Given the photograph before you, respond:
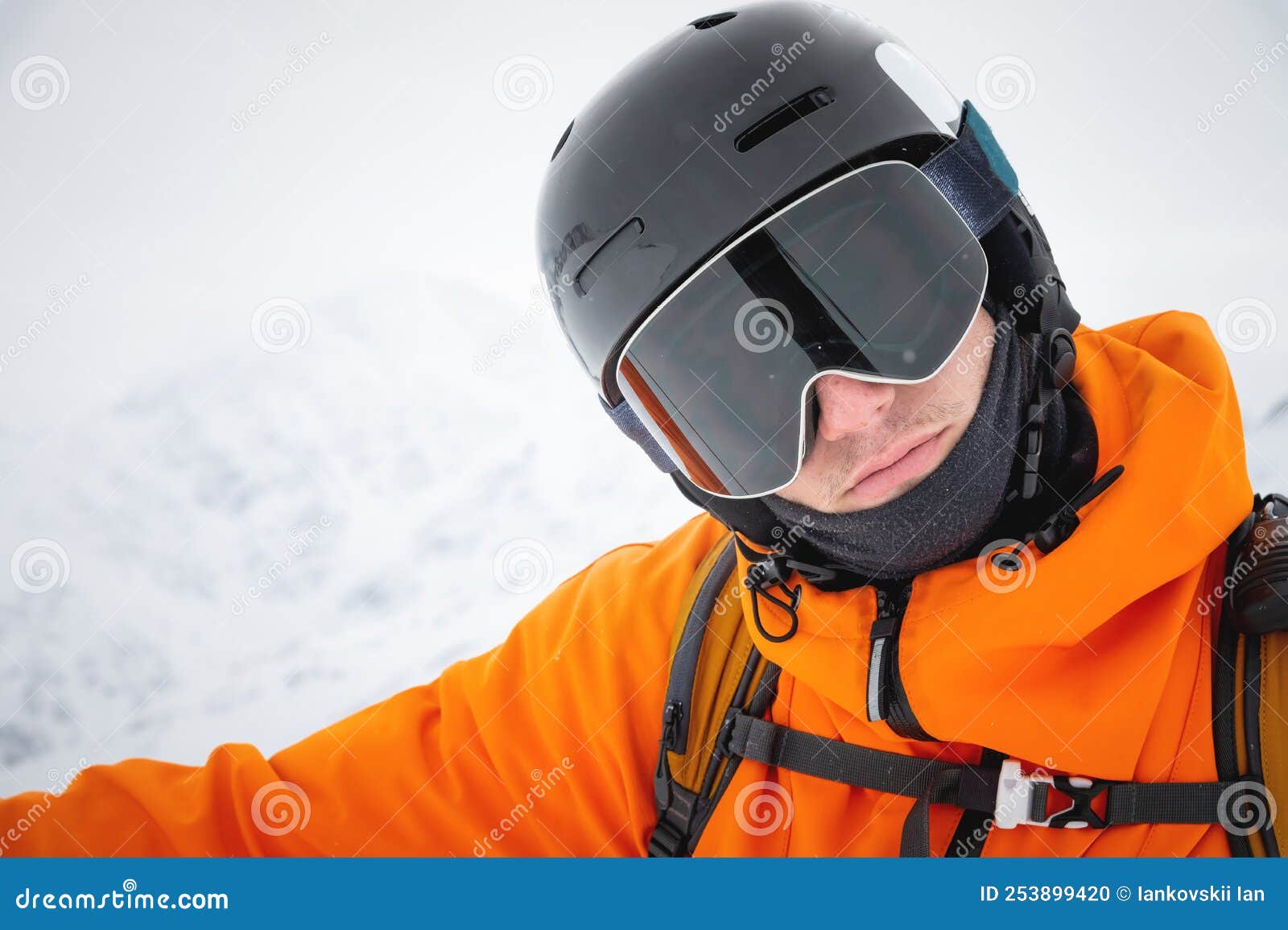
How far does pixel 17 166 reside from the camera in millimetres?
3566

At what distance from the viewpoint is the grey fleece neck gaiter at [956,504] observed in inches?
61.7

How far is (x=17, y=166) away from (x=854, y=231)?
368cm

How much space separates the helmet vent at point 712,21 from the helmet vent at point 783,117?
1.06 ft

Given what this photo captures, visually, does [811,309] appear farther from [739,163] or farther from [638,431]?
[638,431]

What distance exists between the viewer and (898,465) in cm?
157

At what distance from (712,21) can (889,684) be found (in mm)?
1441

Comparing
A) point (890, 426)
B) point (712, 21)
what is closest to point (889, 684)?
point (890, 426)

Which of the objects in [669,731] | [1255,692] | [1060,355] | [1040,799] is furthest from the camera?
[669,731]

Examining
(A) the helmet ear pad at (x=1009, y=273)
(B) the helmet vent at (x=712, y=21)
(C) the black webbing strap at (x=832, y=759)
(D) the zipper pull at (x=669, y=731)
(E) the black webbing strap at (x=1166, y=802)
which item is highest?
(B) the helmet vent at (x=712, y=21)

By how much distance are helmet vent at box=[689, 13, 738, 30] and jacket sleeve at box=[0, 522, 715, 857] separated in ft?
4.03

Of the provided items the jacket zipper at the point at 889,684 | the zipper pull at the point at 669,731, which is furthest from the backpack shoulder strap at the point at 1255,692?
the zipper pull at the point at 669,731

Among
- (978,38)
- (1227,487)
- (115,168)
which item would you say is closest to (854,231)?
(1227,487)

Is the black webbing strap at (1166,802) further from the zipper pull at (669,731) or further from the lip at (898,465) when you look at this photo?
the zipper pull at (669,731)

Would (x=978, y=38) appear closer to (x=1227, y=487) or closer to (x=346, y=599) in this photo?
(x=1227, y=487)
